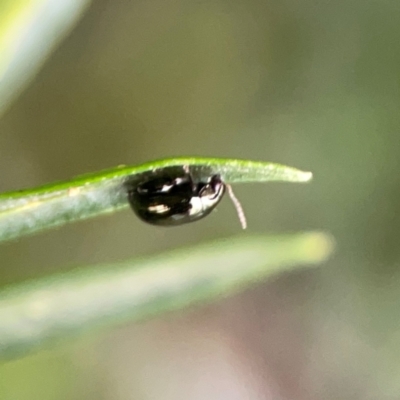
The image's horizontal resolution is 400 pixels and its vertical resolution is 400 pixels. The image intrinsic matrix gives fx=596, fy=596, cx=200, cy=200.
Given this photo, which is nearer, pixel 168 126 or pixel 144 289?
pixel 144 289

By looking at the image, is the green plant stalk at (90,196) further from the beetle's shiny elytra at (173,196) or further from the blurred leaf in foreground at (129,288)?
the blurred leaf in foreground at (129,288)

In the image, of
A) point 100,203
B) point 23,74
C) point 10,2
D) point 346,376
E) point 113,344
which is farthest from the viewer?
point 346,376

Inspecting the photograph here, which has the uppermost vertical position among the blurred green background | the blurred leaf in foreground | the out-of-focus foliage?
the blurred green background

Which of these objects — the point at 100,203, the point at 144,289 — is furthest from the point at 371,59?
the point at 100,203

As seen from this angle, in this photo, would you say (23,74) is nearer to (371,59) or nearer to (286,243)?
(286,243)

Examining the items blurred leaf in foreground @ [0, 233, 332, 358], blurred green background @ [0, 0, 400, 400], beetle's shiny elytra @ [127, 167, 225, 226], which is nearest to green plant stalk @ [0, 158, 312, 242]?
beetle's shiny elytra @ [127, 167, 225, 226]

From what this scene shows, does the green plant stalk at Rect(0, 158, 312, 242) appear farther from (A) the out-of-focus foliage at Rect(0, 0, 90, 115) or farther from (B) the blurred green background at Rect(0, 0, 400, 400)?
(B) the blurred green background at Rect(0, 0, 400, 400)

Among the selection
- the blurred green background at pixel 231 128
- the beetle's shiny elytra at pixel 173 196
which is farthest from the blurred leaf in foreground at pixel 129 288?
the blurred green background at pixel 231 128
